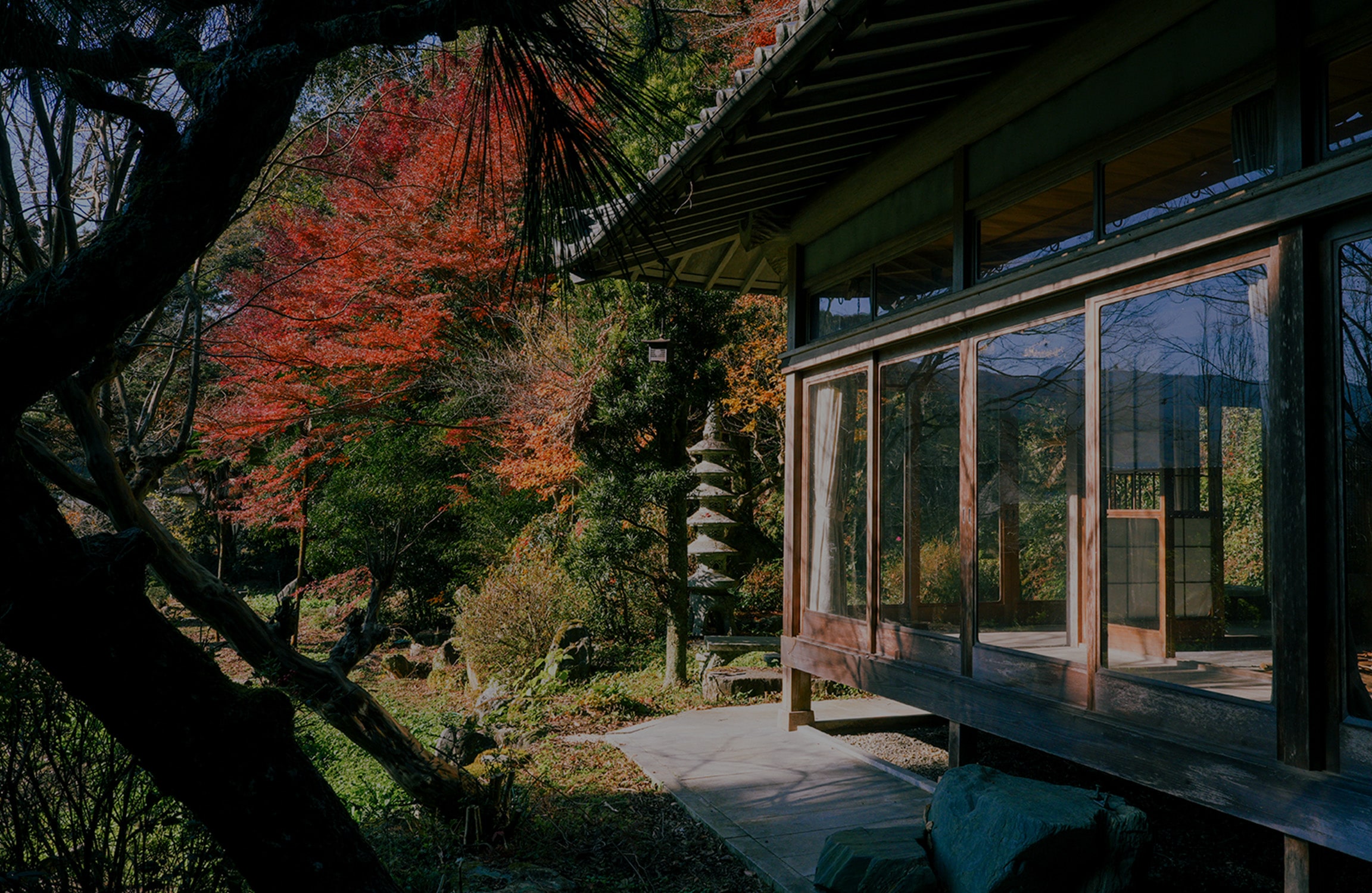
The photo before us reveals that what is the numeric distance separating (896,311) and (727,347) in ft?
14.5

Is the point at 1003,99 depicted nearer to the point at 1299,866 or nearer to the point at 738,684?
the point at 1299,866

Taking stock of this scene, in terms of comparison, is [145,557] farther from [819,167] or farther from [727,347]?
[727,347]

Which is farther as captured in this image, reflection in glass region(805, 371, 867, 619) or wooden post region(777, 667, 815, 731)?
wooden post region(777, 667, 815, 731)

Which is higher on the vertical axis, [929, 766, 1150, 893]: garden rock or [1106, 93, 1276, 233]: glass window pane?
[1106, 93, 1276, 233]: glass window pane

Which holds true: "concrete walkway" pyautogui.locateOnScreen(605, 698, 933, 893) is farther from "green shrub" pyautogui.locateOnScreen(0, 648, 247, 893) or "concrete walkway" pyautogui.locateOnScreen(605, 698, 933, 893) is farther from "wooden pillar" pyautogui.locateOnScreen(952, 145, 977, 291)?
"wooden pillar" pyautogui.locateOnScreen(952, 145, 977, 291)

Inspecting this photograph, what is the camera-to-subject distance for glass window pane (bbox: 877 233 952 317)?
Answer: 16.3 feet

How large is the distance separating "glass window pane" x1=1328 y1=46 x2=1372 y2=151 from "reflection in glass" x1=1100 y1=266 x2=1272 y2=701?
1.55 feet

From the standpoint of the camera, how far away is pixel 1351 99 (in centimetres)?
286

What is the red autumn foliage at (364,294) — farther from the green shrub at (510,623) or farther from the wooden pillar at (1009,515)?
the wooden pillar at (1009,515)

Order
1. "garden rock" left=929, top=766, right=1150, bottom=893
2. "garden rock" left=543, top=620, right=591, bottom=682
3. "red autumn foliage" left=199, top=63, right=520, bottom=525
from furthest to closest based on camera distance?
"red autumn foliage" left=199, top=63, right=520, bottom=525 → "garden rock" left=543, top=620, right=591, bottom=682 → "garden rock" left=929, top=766, right=1150, bottom=893

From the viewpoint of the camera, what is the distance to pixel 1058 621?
13.6 ft

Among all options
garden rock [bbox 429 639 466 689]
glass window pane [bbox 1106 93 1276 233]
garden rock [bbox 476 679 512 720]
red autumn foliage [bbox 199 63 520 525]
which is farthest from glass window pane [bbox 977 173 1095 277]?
garden rock [bbox 429 639 466 689]

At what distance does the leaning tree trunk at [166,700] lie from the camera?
5.47 ft

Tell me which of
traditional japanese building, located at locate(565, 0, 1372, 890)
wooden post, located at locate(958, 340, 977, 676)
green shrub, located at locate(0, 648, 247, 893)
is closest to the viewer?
green shrub, located at locate(0, 648, 247, 893)
